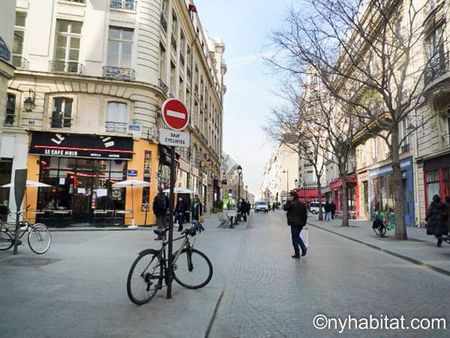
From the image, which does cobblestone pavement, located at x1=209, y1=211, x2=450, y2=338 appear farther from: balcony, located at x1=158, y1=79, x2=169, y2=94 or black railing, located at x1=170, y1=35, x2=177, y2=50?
black railing, located at x1=170, y1=35, x2=177, y2=50

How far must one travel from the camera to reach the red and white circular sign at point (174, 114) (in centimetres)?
611

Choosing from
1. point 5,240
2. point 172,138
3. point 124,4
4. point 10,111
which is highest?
point 124,4

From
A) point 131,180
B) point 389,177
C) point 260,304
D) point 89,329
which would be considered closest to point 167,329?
→ point 89,329

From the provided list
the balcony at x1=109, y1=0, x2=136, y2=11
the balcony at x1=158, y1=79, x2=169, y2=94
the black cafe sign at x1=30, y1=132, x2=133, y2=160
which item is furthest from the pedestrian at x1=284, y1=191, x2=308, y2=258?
the balcony at x1=109, y1=0, x2=136, y2=11

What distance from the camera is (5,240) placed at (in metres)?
10.6

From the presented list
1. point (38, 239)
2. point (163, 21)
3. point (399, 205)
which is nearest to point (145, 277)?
point (38, 239)

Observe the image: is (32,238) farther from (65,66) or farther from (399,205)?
(65,66)

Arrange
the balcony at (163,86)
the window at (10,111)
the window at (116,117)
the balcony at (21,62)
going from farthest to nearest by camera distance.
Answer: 1. the balcony at (163,86)
2. the window at (116,117)
3. the balcony at (21,62)
4. the window at (10,111)

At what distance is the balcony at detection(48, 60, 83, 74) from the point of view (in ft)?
72.3

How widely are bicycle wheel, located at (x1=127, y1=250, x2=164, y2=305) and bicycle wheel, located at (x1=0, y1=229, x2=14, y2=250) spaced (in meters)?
6.78

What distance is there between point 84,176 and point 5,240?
11468mm

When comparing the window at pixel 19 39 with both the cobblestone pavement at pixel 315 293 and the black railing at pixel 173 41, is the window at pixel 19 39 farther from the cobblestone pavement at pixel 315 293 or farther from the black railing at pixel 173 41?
the cobblestone pavement at pixel 315 293

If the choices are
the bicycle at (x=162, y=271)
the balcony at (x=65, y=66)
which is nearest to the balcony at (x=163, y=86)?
the balcony at (x=65, y=66)

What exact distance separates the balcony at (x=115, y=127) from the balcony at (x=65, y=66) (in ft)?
11.3
